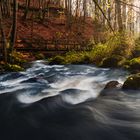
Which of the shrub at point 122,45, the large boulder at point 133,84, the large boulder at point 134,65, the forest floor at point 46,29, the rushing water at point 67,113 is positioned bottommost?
the rushing water at point 67,113

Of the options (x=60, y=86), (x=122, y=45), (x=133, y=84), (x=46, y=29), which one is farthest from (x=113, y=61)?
(x=46, y=29)

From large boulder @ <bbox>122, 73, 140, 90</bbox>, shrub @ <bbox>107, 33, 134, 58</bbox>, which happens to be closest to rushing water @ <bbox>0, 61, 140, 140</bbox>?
large boulder @ <bbox>122, 73, 140, 90</bbox>

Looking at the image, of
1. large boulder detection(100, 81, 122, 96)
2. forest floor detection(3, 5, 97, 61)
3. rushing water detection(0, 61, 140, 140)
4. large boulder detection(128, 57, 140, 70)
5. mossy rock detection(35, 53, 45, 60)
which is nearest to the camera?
rushing water detection(0, 61, 140, 140)

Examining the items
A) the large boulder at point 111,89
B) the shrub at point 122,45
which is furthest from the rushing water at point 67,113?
the shrub at point 122,45

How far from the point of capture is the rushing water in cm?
513

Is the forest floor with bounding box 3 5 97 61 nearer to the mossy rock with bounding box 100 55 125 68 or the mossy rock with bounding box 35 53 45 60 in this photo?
the mossy rock with bounding box 35 53 45 60

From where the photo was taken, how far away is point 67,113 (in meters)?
6.25

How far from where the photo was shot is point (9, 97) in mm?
7656

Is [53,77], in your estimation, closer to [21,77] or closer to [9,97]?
[21,77]

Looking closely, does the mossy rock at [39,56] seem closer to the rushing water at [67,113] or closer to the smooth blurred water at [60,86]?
the smooth blurred water at [60,86]

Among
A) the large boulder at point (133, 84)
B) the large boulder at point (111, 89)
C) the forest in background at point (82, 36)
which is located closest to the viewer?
the forest in background at point (82, 36)

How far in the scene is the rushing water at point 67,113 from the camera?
513 centimetres

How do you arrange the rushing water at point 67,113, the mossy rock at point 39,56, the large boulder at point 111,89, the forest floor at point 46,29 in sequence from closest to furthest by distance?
the rushing water at point 67,113, the large boulder at point 111,89, the mossy rock at point 39,56, the forest floor at point 46,29

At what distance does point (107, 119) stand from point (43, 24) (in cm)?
2768
